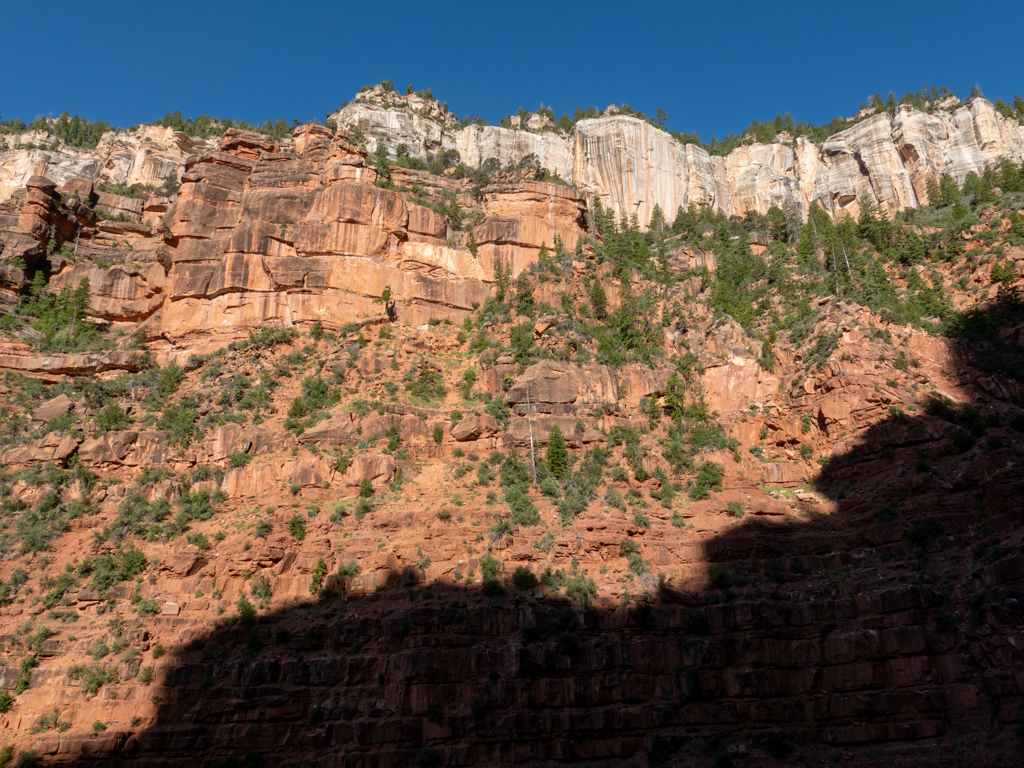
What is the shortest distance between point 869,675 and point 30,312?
66232 mm

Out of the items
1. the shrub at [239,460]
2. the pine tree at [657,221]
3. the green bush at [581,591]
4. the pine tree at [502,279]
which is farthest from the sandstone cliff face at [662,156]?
the green bush at [581,591]

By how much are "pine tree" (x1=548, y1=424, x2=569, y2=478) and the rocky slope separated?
0.81m

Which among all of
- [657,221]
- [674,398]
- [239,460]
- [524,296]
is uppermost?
[657,221]

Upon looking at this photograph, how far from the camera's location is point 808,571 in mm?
37094

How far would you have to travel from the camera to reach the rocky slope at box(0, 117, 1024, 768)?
31281 mm

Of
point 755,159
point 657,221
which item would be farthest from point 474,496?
point 755,159

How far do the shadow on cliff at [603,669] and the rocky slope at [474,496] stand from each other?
0.48 ft

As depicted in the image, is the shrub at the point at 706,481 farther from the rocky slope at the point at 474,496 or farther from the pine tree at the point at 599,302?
the pine tree at the point at 599,302

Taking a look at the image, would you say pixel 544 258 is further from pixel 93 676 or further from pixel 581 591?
pixel 93 676

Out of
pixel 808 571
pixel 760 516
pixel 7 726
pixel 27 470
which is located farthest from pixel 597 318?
pixel 7 726

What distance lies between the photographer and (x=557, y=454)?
45.2m

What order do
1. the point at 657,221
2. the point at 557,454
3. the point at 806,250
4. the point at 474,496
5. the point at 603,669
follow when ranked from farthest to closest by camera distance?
the point at 657,221, the point at 806,250, the point at 557,454, the point at 474,496, the point at 603,669

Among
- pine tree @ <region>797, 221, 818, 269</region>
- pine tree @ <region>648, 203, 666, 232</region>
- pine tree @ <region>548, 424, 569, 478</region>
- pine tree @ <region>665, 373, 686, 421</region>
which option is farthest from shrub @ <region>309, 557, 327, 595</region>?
pine tree @ <region>648, 203, 666, 232</region>

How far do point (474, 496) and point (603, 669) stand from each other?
43.8 feet
